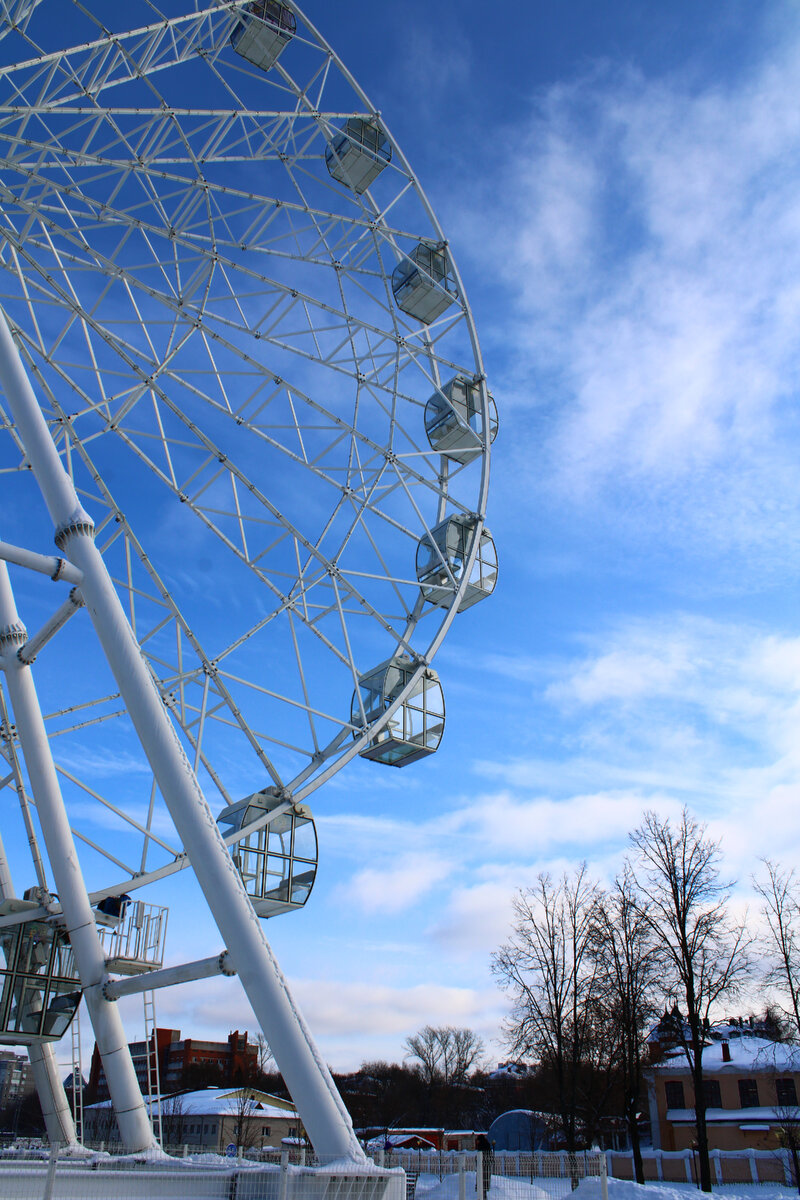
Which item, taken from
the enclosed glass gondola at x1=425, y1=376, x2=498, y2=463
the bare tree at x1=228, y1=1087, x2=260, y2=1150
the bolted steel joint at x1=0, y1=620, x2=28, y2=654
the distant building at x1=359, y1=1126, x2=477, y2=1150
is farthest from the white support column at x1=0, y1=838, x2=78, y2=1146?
the bare tree at x1=228, y1=1087, x2=260, y2=1150

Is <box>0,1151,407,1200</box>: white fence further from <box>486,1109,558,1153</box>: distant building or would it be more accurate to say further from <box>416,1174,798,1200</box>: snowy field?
<box>486,1109,558,1153</box>: distant building

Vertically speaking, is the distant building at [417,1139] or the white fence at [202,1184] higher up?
the white fence at [202,1184]

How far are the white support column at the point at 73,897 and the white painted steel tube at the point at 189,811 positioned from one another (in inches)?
141

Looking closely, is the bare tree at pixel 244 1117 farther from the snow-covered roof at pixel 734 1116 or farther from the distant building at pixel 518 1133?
the snow-covered roof at pixel 734 1116

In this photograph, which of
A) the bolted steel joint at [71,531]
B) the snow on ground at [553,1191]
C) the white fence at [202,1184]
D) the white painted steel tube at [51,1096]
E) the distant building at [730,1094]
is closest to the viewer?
the white fence at [202,1184]

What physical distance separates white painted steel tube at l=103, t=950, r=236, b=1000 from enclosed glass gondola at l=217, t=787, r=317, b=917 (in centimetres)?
473

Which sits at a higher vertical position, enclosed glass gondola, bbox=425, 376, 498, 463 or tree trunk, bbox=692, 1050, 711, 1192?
enclosed glass gondola, bbox=425, 376, 498, 463

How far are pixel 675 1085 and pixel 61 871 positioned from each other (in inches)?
2079

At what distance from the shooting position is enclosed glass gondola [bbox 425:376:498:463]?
23.5 metres

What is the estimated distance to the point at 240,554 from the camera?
62.0 ft

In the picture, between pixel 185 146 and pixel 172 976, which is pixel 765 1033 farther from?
pixel 185 146

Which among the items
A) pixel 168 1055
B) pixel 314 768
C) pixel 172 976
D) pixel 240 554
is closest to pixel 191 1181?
pixel 172 976

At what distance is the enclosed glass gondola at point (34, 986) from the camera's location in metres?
18.6

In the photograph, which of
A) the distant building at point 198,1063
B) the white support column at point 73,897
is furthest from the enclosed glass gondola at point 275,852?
the distant building at point 198,1063
